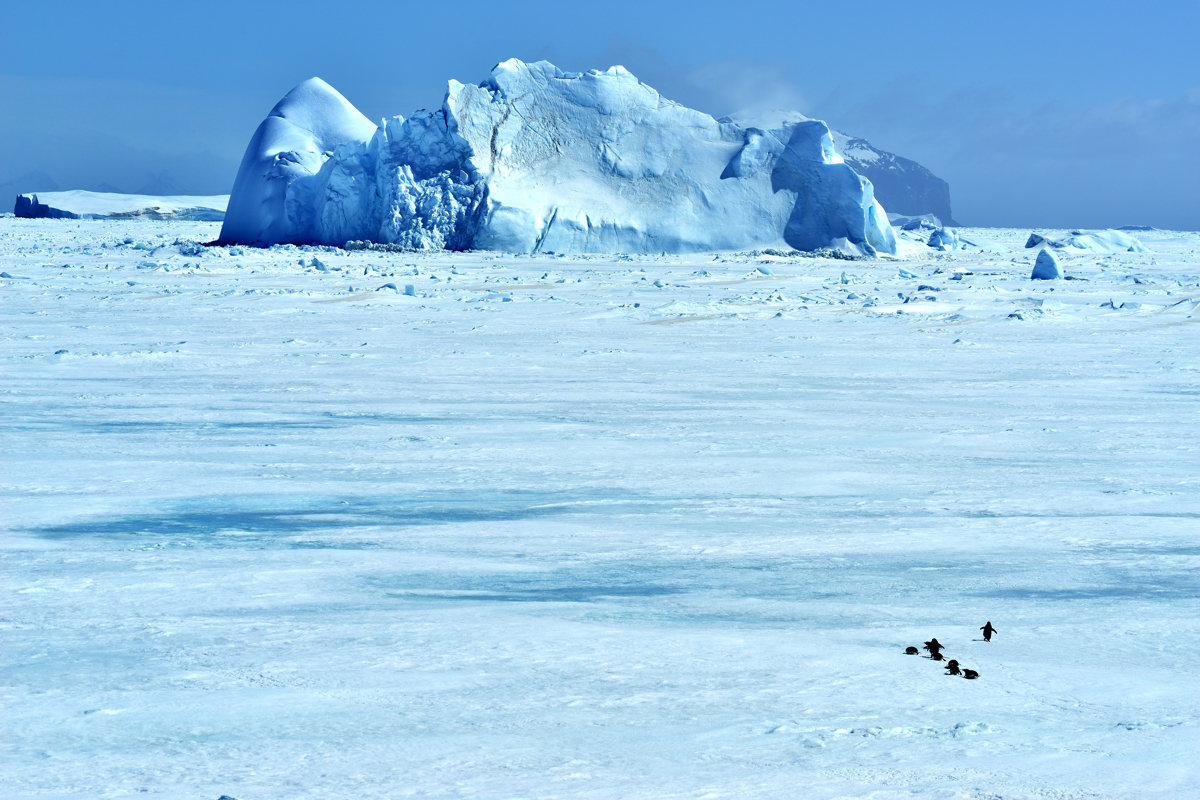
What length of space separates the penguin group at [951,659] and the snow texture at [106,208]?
4377cm

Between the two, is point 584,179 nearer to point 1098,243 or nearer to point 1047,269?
point 1047,269

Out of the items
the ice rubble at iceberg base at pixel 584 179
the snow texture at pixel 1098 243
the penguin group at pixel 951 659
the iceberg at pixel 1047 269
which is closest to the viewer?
the penguin group at pixel 951 659

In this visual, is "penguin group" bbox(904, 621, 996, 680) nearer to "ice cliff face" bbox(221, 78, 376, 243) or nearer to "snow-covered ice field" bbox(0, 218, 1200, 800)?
"snow-covered ice field" bbox(0, 218, 1200, 800)

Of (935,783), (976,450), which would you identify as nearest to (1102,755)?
(935,783)

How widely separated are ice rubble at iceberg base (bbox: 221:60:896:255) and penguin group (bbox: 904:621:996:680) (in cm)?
Answer: 1796

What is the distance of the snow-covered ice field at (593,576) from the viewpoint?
196 cm

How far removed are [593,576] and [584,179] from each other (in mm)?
18117

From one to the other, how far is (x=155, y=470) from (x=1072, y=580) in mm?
3009

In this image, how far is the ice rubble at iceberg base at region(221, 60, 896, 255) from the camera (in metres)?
20.3

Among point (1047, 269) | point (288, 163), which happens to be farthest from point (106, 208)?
point (1047, 269)

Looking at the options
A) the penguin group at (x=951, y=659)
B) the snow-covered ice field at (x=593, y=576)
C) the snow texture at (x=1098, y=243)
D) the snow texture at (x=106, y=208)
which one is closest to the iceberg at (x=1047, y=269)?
the snow-covered ice field at (x=593, y=576)

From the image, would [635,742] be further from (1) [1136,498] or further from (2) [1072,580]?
(1) [1136,498]

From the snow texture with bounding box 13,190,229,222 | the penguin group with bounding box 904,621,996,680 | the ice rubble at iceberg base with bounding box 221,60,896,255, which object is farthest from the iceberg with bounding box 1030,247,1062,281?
the snow texture with bounding box 13,190,229,222

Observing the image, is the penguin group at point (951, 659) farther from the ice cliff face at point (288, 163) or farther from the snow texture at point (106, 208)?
the snow texture at point (106, 208)
